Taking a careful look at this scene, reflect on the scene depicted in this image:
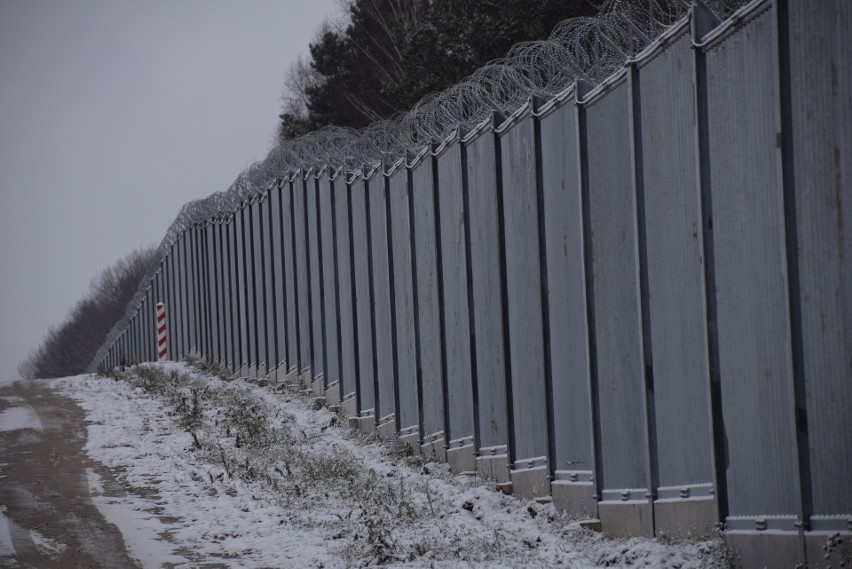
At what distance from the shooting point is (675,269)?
6.35 metres

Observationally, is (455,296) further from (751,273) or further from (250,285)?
(250,285)

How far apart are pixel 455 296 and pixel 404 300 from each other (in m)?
1.65

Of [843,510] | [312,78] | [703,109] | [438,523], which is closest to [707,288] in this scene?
[703,109]

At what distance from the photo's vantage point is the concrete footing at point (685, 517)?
593 cm

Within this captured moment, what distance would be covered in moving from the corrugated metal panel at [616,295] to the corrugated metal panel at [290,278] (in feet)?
34.1

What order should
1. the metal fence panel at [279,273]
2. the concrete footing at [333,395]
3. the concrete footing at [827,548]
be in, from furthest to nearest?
the metal fence panel at [279,273] → the concrete footing at [333,395] → the concrete footing at [827,548]

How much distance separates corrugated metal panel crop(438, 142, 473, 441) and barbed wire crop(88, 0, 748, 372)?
507mm

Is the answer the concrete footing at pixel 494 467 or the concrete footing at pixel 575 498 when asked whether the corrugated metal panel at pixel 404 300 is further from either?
the concrete footing at pixel 575 498

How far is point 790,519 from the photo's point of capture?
5211 millimetres

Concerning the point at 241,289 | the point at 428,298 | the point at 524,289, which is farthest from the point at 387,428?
the point at 241,289

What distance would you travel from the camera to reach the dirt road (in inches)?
304

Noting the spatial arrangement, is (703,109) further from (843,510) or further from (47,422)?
(47,422)

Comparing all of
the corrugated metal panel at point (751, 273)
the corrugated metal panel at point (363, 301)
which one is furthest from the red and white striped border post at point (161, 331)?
the corrugated metal panel at point (751, 273)

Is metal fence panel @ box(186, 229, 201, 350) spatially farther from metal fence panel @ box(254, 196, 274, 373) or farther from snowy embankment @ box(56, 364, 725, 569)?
snowy embankment @ box(56, 364, 725, 569)
